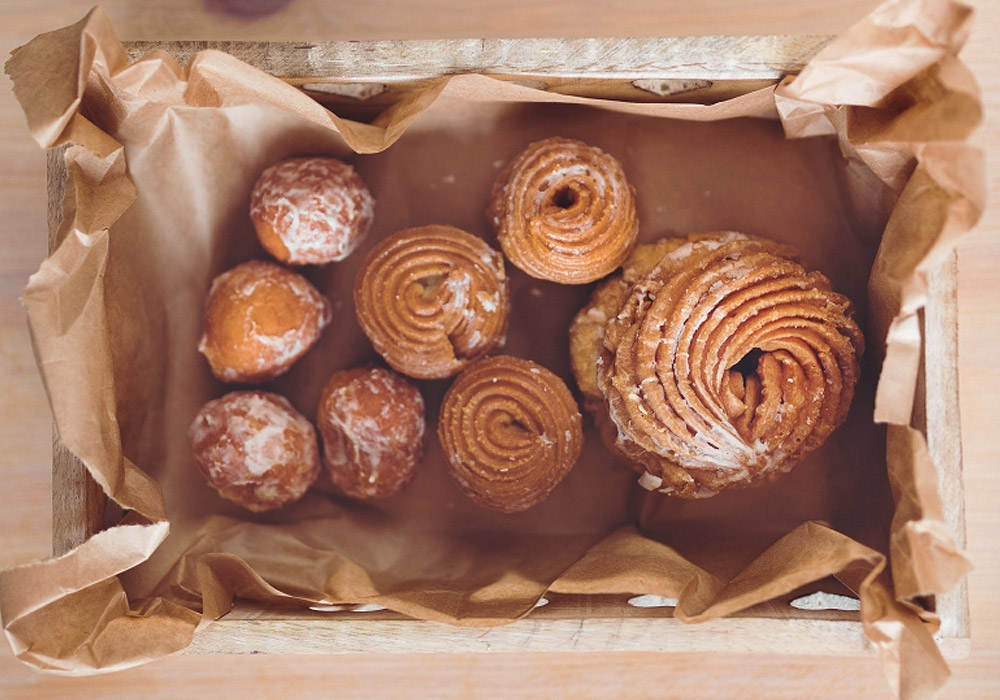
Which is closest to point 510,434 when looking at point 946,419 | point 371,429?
point 371,429

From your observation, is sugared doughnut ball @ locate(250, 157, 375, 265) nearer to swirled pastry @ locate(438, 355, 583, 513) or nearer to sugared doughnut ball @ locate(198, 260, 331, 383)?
sugared doughnut ball @ locate(198, 260, 331, 383)

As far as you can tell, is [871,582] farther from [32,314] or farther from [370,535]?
[32,314]

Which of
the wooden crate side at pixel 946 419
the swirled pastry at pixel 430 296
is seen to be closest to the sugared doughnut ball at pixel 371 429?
the swirled pastry at pixel 430 296

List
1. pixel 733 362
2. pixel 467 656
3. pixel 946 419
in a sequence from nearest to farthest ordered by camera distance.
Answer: pixel 946 419 → pixel 733 362 → pixel 467 656

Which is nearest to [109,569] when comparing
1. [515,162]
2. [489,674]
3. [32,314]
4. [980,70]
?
[32,314]

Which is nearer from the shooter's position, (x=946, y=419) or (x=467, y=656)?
(x=946, y=419)

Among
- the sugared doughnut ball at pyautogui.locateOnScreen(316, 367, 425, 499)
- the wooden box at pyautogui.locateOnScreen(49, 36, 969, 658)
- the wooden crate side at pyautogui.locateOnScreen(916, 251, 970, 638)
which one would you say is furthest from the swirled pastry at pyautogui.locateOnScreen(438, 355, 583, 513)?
the wooden crate side at pyautogui.locateOnScreen(916, 251, 970, 638)

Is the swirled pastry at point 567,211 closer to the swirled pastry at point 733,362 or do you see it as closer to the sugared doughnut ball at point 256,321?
the swirled pastry at point 733,362

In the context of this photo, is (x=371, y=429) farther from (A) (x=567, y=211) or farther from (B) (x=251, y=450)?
(A) (x=567, y=211)
